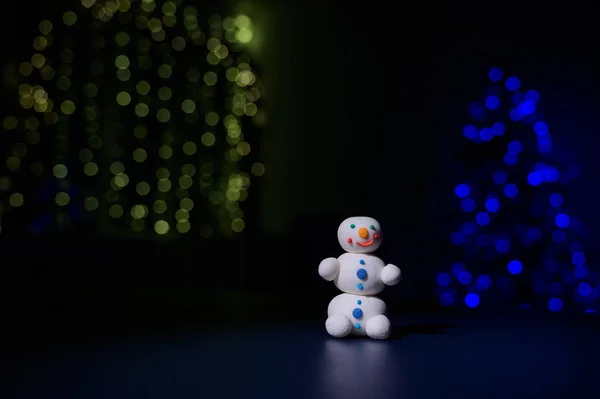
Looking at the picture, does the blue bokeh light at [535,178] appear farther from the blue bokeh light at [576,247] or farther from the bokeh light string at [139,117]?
the bokeh light string at [139,117]

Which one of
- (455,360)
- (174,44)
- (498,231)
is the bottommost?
(455,360)

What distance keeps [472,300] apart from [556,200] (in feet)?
2.37

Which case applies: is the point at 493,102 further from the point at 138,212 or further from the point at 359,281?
the point at 138,212

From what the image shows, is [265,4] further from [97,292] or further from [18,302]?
[18,302]

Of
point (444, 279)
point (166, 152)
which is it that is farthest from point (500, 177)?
point (166, 152)

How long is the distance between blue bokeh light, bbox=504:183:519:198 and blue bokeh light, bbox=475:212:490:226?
16 centimetres

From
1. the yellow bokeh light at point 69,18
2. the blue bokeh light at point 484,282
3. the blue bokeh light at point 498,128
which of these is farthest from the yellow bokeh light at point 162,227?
the blue bokeh light at point 498,128

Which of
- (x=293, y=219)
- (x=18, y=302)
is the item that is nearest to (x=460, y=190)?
(x=293, y=219)

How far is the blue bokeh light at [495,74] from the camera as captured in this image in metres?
3.86

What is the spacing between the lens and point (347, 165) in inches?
170

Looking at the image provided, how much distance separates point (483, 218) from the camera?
384 centimetres

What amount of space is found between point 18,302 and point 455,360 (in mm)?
2472

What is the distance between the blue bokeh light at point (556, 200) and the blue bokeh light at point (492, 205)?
0.94 feet

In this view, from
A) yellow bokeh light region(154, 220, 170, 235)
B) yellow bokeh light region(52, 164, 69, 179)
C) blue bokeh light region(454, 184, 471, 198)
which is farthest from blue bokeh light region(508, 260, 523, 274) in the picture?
yellow bokeh light region(52, 164, 69, 179)
